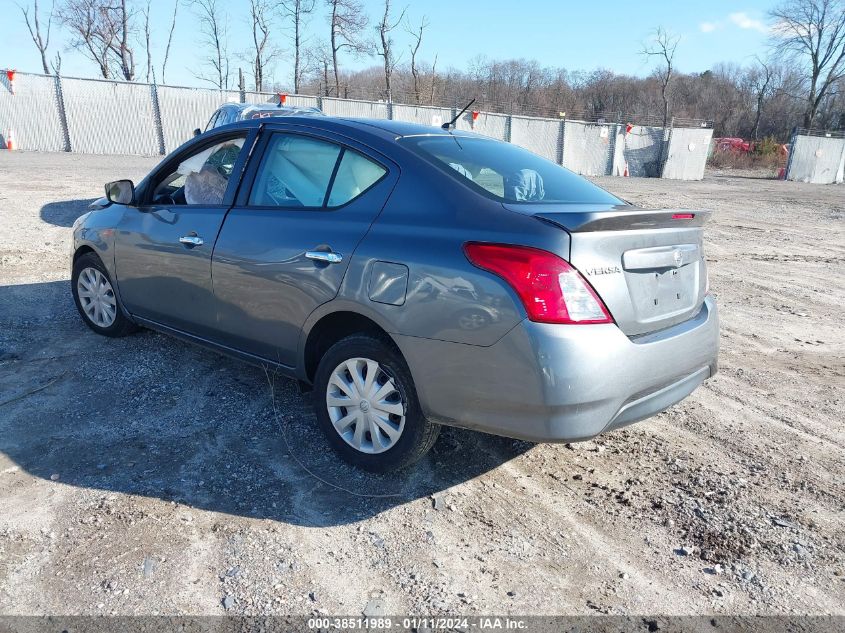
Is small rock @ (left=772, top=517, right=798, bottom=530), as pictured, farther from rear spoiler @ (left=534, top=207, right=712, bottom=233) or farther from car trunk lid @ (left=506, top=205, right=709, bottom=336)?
rear spoiler @ (left=534, top=207, right=712, bottom=233)

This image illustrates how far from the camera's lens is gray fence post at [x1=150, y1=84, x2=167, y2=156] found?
75.7 ft

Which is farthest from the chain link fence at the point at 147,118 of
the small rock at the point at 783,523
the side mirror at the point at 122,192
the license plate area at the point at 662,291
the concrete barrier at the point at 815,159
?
the small rock at the point at 783,523

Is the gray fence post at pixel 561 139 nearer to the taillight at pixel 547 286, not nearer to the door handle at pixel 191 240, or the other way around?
the door handle at pixel 191 240

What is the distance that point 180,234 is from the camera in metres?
4.06

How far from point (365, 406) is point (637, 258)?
1488 millimetres

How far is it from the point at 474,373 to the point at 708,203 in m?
18.5

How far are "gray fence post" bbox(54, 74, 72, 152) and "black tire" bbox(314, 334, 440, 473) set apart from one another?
2331 centimetres

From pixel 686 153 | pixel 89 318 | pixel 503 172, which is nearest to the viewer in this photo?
pixel 503 172

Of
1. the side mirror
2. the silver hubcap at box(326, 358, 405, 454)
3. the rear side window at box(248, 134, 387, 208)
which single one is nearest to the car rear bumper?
the silver hubcap at box(326, 358, 405, 454)

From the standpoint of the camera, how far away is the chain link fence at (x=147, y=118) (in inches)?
850

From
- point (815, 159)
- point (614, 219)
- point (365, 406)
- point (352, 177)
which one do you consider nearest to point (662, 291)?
point (614, 219)

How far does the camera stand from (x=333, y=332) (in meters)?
3.42

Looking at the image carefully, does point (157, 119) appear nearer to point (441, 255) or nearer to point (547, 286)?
point (441, 255)

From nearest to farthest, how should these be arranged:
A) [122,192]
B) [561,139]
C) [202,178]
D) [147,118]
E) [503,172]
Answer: [503,172] → [202,178] → [122,192] → [147,118] → [561,139]
